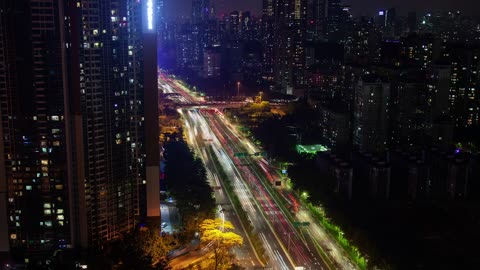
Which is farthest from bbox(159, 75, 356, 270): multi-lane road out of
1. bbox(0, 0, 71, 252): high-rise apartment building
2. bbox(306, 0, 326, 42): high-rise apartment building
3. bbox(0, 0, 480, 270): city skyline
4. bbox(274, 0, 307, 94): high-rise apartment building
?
bbox(306, 0, 326, 42): high-rise apartment building

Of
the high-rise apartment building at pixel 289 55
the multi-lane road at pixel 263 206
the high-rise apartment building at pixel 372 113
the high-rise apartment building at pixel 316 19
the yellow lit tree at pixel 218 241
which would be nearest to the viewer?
the yellow lit tree at pixel 218 241

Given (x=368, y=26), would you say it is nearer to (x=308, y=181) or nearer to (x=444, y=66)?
(x=444, y=66)

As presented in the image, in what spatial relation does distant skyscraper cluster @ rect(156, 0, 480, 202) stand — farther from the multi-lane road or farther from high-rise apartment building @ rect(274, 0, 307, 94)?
the multi-lane road

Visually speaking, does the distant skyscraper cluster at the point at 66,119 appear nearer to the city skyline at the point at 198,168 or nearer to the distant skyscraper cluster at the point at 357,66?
the city skyline at the point at 198,168

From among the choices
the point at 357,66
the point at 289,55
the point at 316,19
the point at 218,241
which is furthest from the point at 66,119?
the point at 316,19

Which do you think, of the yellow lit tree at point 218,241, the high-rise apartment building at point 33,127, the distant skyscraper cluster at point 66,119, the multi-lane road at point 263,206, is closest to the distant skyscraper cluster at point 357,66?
the multi-lane road at point 263,206
